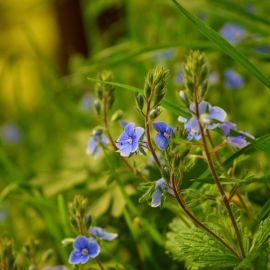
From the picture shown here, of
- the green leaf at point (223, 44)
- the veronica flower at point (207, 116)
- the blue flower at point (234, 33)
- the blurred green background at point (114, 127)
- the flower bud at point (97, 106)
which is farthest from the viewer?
the blue flower at point (234, 33)

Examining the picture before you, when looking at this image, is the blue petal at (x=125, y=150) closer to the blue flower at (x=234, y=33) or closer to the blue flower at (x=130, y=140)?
the blue flower at (x=130, y=140)

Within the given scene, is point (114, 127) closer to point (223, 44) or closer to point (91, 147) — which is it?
point (91, 147)

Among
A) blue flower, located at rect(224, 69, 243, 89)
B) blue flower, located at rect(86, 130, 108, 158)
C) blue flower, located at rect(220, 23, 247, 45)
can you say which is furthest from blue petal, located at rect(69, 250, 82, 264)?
blue flower, located at rect(220, 23, 247, 45)

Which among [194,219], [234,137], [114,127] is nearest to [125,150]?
[194,219]

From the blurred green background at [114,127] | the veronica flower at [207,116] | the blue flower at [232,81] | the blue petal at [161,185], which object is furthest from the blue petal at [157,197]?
the blue flower at [232,81]

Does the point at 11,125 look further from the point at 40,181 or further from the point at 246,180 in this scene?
the point at 246,180
